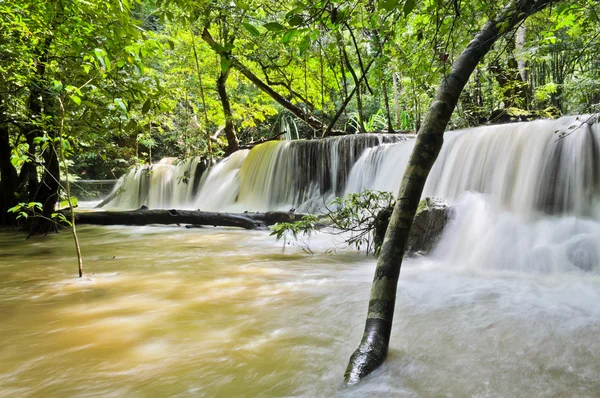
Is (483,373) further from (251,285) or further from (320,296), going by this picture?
(251,285)

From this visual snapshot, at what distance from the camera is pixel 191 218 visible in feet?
24.2

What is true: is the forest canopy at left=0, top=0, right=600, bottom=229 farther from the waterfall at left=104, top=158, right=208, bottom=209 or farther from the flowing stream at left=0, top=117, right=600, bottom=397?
the flowing stream at left=0, top=117, right=600, bottom=397

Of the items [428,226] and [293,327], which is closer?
[293,327]

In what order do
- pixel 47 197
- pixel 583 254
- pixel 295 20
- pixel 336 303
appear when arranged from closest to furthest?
pixel 295 20
pixel 336 303
pixel 583 254
pixel 47 197

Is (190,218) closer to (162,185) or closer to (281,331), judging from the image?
(281,331)

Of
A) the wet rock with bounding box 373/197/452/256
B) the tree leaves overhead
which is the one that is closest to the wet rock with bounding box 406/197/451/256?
the wet rock with bounding box 373/197/452/256

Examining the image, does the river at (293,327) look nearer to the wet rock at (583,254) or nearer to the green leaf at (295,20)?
the wet rock at (583,254)

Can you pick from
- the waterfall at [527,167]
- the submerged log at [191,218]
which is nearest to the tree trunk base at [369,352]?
the waterfall at [527,167]

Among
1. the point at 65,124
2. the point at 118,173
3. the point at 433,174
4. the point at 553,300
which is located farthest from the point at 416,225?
the point at 118,173

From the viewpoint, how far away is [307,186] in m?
9.93

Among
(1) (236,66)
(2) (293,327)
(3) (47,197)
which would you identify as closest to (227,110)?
(1) (236,66)

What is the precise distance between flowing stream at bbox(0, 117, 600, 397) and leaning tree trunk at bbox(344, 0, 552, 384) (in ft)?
0.36

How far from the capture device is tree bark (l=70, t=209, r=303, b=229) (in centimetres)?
709

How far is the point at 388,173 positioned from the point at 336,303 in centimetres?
527
